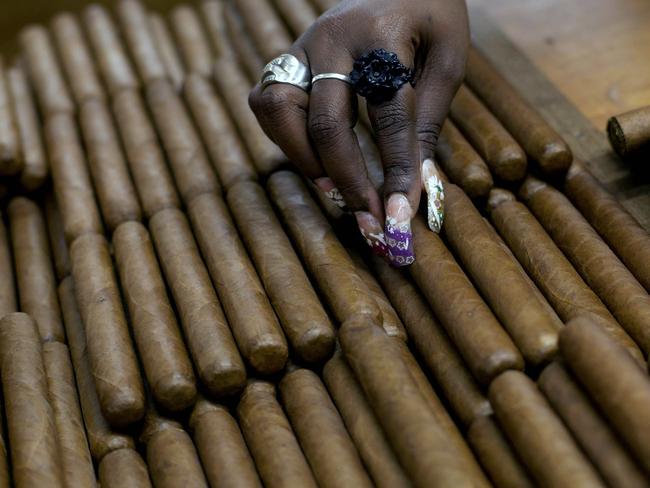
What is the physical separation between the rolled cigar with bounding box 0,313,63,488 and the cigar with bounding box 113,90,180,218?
2.29 feet

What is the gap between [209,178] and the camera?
3412 mm

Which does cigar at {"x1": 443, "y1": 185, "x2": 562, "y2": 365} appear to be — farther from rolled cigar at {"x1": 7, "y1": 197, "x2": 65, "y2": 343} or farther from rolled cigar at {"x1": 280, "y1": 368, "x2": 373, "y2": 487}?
rolled cigar at {"x1": 7, "y1": 197, "x2": 65, "y2": 343}

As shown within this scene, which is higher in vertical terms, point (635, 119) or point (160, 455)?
point (635, 119)

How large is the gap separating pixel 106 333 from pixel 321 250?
0.78m

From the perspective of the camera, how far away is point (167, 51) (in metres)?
4.35

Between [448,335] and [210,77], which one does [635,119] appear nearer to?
[448,335]

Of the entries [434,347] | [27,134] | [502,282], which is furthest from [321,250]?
[27,134]

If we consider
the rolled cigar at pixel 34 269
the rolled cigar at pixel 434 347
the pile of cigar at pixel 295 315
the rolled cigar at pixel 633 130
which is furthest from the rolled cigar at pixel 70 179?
the rolled cigar at pixel 633 130

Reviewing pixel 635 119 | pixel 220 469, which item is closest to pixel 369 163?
pixel 635 119

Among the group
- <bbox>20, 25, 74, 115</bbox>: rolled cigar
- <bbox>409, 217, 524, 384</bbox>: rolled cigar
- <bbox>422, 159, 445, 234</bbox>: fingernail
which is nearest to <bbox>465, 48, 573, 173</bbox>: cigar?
<bbox>422, 159, 445, 234</bbox>: fingernail

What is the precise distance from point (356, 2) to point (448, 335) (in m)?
1.25

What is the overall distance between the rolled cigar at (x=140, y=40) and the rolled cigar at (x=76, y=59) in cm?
21

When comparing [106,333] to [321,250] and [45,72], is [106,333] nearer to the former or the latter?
[321,250]

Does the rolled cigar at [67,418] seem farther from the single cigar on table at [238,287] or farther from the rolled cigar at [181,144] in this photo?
the rolled cigar at [181,144]
